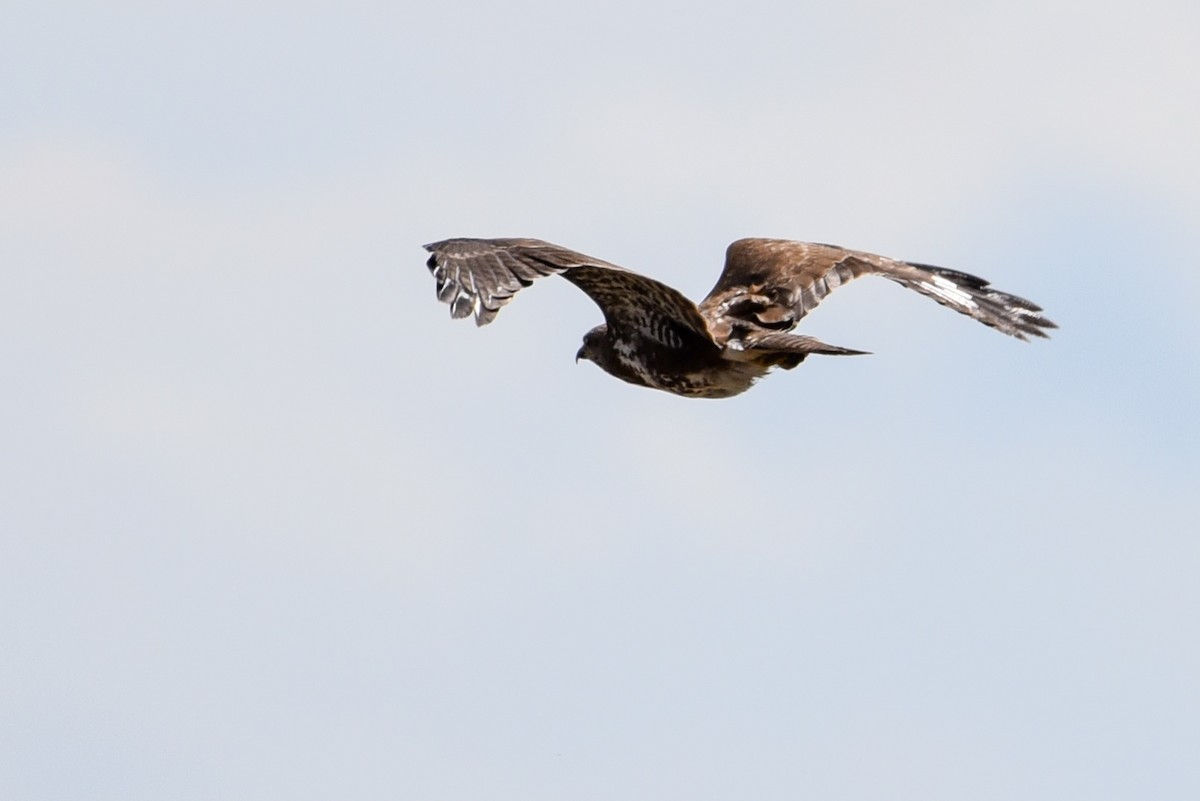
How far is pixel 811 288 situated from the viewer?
696 inches

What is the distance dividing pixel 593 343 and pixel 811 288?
1.74m

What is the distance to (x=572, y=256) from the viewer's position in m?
14.4

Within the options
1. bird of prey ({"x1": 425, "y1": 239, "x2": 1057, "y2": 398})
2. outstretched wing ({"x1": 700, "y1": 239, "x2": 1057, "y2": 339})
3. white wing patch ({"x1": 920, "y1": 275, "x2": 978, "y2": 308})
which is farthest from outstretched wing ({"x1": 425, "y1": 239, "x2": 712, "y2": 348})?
white wing patch ({"x1": 920, "y1": 275, "x2": 978, "y2": 308})

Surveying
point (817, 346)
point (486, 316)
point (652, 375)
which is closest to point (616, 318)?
point (652, 375)

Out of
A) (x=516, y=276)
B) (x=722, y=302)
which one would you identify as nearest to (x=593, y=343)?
(x=722, y=302)

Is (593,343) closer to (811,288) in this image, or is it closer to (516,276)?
(811,288)

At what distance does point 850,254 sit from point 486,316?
5037 mm

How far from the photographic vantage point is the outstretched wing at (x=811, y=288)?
56.0 feet

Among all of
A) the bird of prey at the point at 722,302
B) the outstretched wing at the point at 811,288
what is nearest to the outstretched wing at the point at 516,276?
the bird of prey at the point at 722,302

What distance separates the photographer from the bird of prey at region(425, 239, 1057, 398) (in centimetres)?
1445

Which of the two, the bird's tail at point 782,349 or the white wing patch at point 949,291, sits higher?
the white wing patch at point 949,291

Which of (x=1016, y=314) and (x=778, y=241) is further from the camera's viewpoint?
(x=778, y=241)

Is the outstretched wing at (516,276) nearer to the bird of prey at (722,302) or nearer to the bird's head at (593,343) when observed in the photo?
the bird of prey at (722,302)

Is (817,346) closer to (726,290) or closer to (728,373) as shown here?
(728,373)
